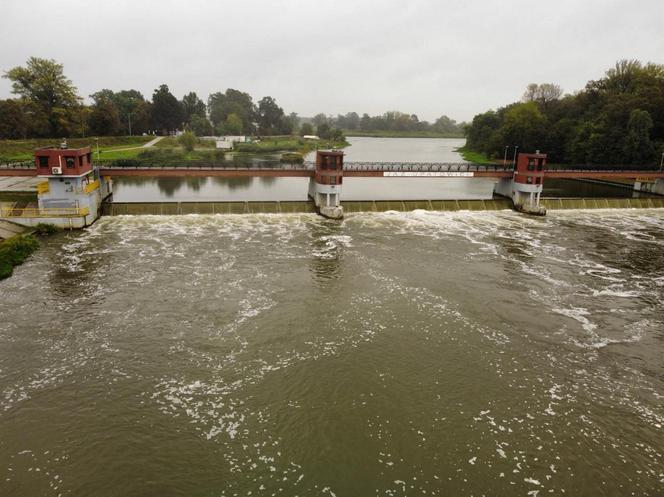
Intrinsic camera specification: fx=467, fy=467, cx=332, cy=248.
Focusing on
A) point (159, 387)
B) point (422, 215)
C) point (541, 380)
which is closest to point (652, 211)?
point (422, 215)

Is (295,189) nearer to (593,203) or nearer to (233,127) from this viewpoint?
(593,203)

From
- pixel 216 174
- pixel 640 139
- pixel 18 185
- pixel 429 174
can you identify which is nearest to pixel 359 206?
pixel 429 174

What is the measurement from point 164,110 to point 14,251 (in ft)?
387

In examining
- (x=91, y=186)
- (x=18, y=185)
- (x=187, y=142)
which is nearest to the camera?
(x=91, y=186)

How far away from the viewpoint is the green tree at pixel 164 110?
142 metres

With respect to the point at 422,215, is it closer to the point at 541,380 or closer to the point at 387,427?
the point at 541,380

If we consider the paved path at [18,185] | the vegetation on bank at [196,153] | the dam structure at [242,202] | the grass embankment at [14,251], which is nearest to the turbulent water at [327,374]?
the grass embankment at [14,251]

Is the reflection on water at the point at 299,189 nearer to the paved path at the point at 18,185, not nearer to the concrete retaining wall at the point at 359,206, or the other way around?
the paved path at the point at 18,185

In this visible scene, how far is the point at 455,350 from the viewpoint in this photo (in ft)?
82.0

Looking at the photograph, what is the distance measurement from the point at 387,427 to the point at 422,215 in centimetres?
4003

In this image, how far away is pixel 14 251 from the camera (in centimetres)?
3703

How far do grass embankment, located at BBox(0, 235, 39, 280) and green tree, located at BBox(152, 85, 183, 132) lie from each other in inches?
4468

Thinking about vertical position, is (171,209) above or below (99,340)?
above

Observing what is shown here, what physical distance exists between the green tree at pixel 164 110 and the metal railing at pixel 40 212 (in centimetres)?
10711
